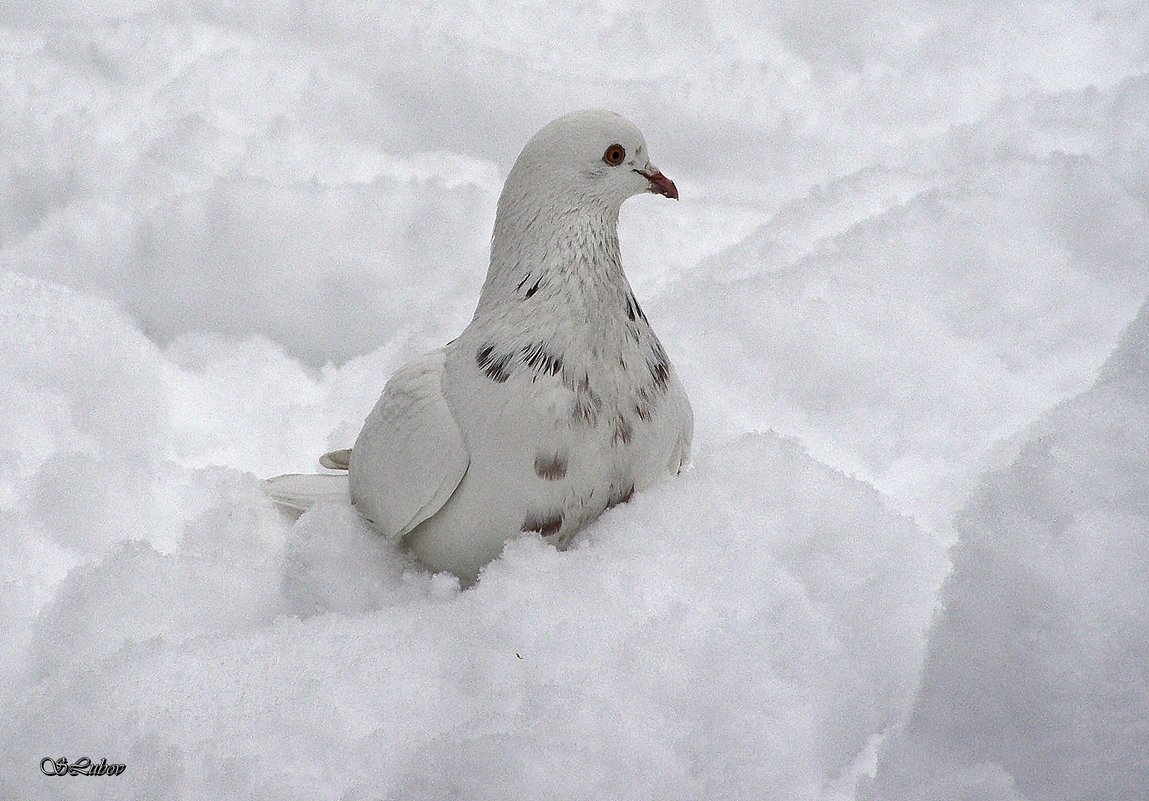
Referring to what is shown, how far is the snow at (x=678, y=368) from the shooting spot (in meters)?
1.43

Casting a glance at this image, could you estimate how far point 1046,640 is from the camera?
132 centimetres

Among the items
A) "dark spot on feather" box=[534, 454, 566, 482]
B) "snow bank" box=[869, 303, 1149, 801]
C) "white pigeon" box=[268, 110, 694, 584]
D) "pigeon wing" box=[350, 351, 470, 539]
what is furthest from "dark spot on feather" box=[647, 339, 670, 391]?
"snow bank" box=[869, 303, 1149, 801]

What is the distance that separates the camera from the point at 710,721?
1.50 meters

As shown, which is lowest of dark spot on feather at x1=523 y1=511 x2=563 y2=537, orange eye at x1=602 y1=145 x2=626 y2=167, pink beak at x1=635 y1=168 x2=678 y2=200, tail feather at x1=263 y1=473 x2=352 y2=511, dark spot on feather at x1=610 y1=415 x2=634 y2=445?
tail feather at x1=263 y1=473 x2=352 y2=511

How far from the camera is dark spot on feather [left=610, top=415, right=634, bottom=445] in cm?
186

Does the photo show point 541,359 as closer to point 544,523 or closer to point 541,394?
point 541,394

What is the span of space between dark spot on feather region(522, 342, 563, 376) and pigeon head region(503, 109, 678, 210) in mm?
260

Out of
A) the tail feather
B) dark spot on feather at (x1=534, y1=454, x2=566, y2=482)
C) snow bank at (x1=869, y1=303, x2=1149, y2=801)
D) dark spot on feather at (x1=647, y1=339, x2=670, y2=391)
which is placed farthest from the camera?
the tail feather

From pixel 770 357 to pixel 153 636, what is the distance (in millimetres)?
1533

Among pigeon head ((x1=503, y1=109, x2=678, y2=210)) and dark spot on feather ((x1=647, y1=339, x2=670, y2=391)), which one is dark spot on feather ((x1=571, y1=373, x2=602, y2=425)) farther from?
pigeon head ((x1=503, y1=109, x2=678, y2=210))

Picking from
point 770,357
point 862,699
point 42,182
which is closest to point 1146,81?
point 770,357

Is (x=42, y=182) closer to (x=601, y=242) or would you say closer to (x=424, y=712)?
(x=601, y=242)

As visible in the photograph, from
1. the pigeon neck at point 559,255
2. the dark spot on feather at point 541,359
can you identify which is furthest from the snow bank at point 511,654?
the pigeon neck at point 559,255

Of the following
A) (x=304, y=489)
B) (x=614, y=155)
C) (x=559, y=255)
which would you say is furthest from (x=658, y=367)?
(x=304, y=489)
